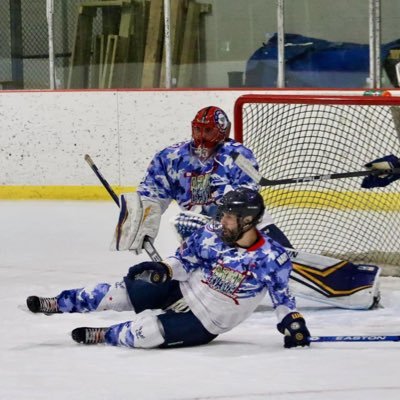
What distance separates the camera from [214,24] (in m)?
9.50

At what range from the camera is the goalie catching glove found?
16.9ft

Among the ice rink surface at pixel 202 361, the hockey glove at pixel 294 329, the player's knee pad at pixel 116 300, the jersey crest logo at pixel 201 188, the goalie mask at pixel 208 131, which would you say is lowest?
the ice rink surface at pixel 202 361

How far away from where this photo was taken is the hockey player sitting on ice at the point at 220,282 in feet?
14.1

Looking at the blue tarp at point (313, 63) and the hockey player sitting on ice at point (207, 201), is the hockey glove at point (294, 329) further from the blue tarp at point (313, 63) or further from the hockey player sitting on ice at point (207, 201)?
the blue tarp at point (313, 63)

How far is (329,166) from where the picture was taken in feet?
24.3

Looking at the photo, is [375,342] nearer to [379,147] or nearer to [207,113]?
[207,113]

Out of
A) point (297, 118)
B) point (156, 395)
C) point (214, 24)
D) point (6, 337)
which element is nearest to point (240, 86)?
point (214, 24)

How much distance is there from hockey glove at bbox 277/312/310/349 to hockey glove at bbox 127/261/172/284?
1.28 ft

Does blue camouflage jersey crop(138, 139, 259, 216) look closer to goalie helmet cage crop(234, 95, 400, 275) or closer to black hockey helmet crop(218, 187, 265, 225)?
black hockey helmet crop(218, 187, 265, 225)

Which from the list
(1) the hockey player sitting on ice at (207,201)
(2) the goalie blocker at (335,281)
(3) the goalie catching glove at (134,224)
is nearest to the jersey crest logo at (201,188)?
(1) the hockey player sitting on ice at (207,201)

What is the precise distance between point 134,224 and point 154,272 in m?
0.89

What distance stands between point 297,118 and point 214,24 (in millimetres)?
2740

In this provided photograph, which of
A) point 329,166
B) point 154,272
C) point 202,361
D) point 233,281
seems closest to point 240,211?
point 233,281

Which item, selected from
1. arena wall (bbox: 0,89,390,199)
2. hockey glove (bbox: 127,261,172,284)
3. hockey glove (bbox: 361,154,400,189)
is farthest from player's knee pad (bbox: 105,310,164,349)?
arena wall (bbox: 0,89,390,199)
